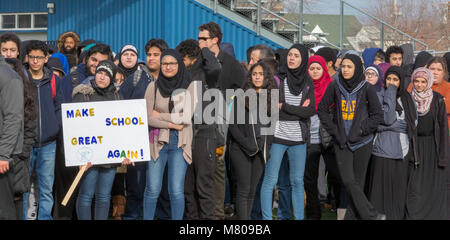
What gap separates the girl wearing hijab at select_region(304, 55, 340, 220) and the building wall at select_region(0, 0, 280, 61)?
27.1 feet

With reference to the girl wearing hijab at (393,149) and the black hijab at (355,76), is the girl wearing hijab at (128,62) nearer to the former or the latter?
the black hijab at (355,76)

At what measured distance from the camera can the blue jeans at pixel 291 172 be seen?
749 centimetres

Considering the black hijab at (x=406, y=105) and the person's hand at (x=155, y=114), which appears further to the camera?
the black hijab at (x=406, y=105)

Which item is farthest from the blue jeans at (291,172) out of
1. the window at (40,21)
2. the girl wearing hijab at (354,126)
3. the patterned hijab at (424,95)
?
the window at (40,21)

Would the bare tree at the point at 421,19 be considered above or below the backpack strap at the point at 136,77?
above

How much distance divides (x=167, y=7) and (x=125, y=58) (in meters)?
8.38

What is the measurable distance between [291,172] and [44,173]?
9.37 ft

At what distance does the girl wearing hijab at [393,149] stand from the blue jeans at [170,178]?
2.46 m

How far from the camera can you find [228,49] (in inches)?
344

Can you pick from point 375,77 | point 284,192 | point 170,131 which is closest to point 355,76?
point 375,77

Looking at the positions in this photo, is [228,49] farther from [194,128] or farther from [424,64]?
[424,64]

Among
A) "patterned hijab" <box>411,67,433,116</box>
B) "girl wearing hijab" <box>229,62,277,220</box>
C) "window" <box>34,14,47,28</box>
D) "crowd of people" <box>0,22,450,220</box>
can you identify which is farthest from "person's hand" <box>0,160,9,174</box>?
"window" <box>34,14,47,28</box>

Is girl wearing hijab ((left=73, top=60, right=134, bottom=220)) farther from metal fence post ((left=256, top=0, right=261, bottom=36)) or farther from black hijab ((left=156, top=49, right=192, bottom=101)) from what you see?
metal fence post ((left=256, top=0, right=261, bottom=36))

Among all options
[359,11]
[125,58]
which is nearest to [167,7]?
[359,11]
